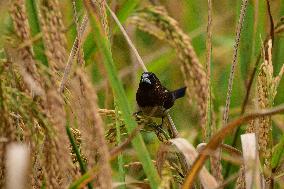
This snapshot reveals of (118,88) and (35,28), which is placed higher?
(35,28)

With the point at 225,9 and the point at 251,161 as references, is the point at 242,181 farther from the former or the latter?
the point at 225,9

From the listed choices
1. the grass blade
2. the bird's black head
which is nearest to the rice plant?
the grass blade

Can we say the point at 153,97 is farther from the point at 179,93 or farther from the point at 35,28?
the point at 35,28

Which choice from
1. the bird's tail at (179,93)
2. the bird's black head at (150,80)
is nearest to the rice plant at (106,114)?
the bird's black head at (150,80)

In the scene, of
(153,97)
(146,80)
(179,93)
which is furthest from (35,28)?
(179,93)

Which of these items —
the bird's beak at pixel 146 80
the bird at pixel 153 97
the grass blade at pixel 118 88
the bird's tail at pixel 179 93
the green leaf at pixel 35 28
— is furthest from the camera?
the bird's tail at pixel 179 93

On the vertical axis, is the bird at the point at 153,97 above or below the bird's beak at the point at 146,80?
below

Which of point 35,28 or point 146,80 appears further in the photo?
point 146,80

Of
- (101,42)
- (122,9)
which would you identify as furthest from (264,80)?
(122,9)

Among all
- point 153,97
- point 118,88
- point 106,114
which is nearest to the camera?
point 118,88

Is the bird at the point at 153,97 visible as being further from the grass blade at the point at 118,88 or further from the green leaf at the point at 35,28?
the grass blade at the point at 118,88
